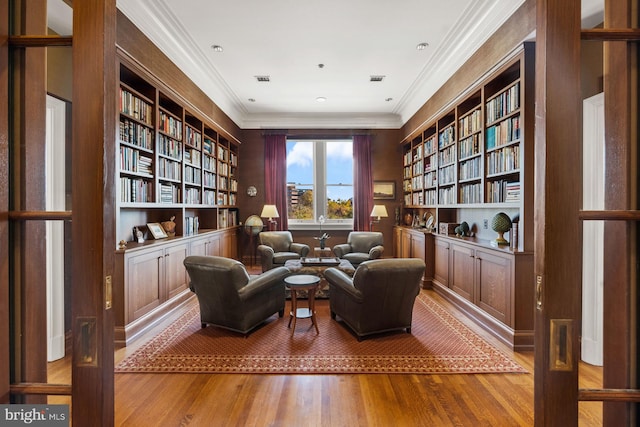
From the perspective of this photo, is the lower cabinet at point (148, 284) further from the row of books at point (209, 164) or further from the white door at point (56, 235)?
the row of books at point (209, 164)

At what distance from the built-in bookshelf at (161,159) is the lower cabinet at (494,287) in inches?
146

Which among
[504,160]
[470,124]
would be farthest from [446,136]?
[504,160]

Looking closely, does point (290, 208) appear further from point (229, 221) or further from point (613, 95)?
point (613, 95)

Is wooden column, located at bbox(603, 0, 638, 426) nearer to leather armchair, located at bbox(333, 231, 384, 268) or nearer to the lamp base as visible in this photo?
the lamp base

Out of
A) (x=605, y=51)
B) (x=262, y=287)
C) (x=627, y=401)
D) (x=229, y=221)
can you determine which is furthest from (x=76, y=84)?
(x=229, y=221)

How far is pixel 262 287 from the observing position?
3184mm

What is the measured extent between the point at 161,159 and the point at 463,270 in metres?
4.04

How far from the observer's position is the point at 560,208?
829mm

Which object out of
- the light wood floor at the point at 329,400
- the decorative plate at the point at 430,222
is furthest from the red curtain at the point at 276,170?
the light wood floor at the point at 329,400

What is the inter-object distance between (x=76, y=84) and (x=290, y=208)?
6675mm

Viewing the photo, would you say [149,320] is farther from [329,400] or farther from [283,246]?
[283,246]

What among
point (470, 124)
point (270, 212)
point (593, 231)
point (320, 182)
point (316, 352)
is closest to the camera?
point (593, 231)

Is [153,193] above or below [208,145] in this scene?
below

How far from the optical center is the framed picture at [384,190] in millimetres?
7227
